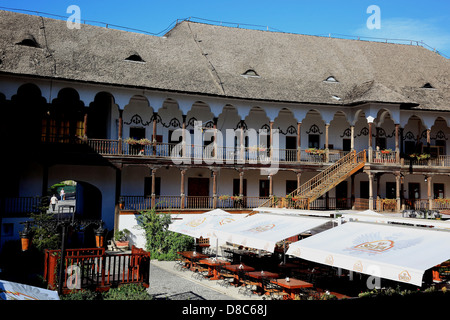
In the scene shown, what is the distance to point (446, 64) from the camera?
35094 mm

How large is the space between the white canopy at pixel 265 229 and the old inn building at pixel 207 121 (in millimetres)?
11013

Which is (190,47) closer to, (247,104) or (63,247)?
(247,104)

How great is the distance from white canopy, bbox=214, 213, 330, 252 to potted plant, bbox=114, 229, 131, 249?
389 inches

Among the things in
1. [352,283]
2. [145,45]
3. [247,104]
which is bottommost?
[352,283]

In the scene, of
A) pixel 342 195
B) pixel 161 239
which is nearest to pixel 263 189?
pixel 342 195

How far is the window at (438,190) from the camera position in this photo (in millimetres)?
32562

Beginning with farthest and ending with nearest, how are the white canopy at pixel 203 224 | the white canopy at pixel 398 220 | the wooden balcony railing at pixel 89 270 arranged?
the white canopy at pixel 203 224 → the wooden balcony railing at pixel 89 270 → the white canopy at pixel 398 220

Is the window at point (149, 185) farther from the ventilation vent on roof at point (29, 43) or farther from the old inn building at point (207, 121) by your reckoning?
the ventilation vent on roof at point (29, 43)

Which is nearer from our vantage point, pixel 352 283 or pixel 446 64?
pixel 352 283

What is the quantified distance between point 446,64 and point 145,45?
2337 centimetres

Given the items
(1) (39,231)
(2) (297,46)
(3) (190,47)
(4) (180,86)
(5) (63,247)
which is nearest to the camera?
(5) (63,247)

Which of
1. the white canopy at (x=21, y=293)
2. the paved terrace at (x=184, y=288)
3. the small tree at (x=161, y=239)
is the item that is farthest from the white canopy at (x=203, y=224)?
the white canopy at (x=21, y=293)
